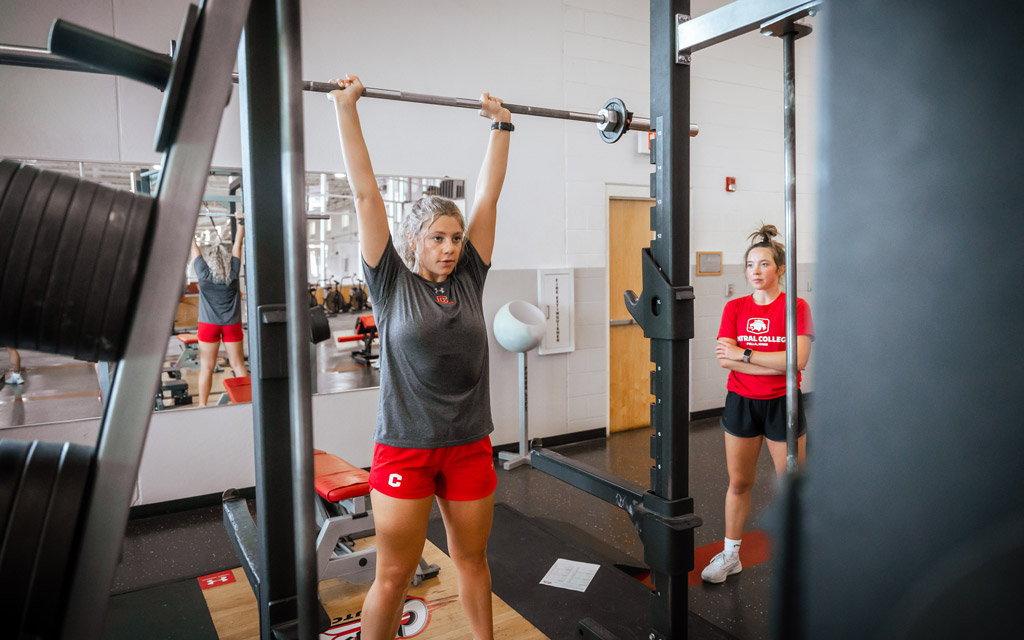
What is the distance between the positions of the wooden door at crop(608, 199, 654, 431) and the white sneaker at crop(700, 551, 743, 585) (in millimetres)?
2363

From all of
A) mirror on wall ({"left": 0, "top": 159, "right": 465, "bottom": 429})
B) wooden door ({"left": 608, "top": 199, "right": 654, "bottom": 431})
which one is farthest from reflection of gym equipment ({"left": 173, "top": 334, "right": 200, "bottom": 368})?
wooden door ({"left": 608, "top": 199, "right": 654, "bottom": 431})

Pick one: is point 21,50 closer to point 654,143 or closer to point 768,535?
point 654,143

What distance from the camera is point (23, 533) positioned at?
615mm

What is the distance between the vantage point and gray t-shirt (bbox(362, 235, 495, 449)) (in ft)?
5.76

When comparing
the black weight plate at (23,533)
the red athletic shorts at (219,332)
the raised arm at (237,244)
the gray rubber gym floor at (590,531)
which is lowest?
the gray rubber gym floor at (590,531)

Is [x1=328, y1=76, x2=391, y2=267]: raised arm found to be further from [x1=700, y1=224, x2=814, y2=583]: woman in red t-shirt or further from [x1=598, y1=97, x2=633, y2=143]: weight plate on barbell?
[x1=700, y1=224, x2=814, y2=583]: woman in red t-shirt

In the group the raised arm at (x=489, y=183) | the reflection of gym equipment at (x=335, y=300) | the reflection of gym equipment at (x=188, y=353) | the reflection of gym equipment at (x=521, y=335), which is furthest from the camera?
the reflection of gym equipment at (x=521, y=335)

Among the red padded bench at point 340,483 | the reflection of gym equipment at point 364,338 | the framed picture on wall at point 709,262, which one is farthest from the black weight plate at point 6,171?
the framed picture on wall at point 709,262

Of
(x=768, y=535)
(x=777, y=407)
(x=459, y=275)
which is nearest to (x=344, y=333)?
(x=459, y=275)

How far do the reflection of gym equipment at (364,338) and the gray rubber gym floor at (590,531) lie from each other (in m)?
1.17

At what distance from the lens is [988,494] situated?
0.23 metres

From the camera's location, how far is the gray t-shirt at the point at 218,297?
3600 millimetres

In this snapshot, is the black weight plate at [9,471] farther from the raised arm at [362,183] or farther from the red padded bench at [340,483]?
the red padded bench at [340,483]

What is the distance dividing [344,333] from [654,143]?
2.82 m
